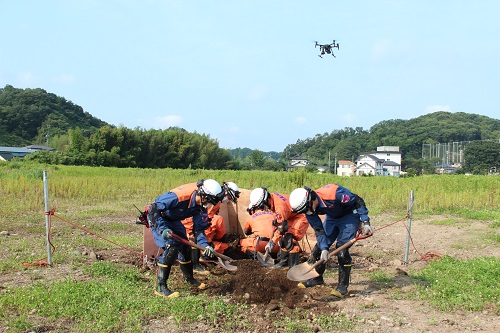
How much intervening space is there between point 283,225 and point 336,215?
1.06 meters

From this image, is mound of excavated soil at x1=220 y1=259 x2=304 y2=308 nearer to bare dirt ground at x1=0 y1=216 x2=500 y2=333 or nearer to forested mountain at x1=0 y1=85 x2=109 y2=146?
bare dirt ground at x1=0 y1=216 x2=500 y2=333

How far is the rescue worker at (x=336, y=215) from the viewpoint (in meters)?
5.54

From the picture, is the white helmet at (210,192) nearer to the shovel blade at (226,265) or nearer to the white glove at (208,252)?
A: the white glove at (208,252)

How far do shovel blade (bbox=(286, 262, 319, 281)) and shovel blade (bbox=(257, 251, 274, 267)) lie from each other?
3.40 feet

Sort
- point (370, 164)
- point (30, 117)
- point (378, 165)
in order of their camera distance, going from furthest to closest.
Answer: point (378, 165)
point (370, 164)
point (30, 117)

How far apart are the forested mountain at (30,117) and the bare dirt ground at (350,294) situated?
65.1 metres

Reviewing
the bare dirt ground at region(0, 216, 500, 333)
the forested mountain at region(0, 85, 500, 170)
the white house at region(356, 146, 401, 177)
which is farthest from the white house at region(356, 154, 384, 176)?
the bare dirt ground at region(0, 216, 500, 333)

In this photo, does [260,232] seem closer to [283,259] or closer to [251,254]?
[251,254]

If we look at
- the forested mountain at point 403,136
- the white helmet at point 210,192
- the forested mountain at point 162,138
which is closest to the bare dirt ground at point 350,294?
the white helmet at point 210,192

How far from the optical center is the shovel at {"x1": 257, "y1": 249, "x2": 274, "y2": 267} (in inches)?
265

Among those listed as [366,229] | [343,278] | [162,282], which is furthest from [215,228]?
[366,229]

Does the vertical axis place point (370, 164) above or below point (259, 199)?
above

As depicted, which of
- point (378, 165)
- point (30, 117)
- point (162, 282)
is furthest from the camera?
point (378, 165)

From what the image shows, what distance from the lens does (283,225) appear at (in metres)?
6.67
